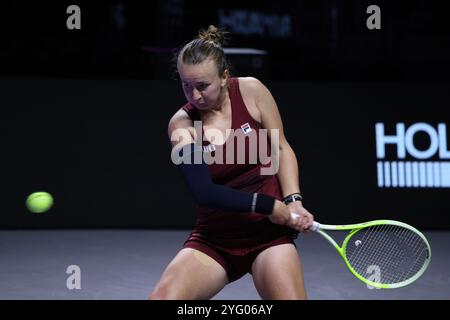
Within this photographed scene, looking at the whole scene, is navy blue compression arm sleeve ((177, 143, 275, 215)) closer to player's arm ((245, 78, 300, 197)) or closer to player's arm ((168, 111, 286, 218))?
player's arm ((168, 111, 286, 218))

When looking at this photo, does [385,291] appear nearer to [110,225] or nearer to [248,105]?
[248,105]

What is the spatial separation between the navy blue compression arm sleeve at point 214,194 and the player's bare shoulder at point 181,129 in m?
0.10

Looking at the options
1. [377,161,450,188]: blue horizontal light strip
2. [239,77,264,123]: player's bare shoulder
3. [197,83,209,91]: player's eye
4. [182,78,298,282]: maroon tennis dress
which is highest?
[197,83,209,91]: player's eye

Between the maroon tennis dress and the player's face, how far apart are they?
0.15 meters

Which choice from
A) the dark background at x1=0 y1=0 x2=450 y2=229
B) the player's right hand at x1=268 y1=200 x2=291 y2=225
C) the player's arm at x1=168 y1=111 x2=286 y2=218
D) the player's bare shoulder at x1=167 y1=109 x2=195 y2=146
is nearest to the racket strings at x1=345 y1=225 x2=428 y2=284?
the player's right hand at x1=268 y1=200 x2=291 y2=225

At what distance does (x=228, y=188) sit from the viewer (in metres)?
2.59

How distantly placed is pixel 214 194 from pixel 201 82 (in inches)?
17.1

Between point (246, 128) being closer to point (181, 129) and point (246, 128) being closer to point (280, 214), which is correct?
point (181, 129)

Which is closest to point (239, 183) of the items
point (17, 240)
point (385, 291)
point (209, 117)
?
point (209, 117)

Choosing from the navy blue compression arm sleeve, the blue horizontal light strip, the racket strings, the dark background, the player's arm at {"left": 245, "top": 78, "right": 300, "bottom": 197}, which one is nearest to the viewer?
the navy blue compression arm sleeve

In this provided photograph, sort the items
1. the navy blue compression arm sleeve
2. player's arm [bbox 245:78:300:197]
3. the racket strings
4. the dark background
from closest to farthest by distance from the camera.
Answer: the navy blue compression arm sleeve, player's arm [bbox 245:78:300:197], the racket strings, the dark background

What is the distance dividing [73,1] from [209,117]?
23.6 ft

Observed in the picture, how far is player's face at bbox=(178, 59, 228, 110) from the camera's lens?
260 centimetres

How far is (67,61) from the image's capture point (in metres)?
8.70
